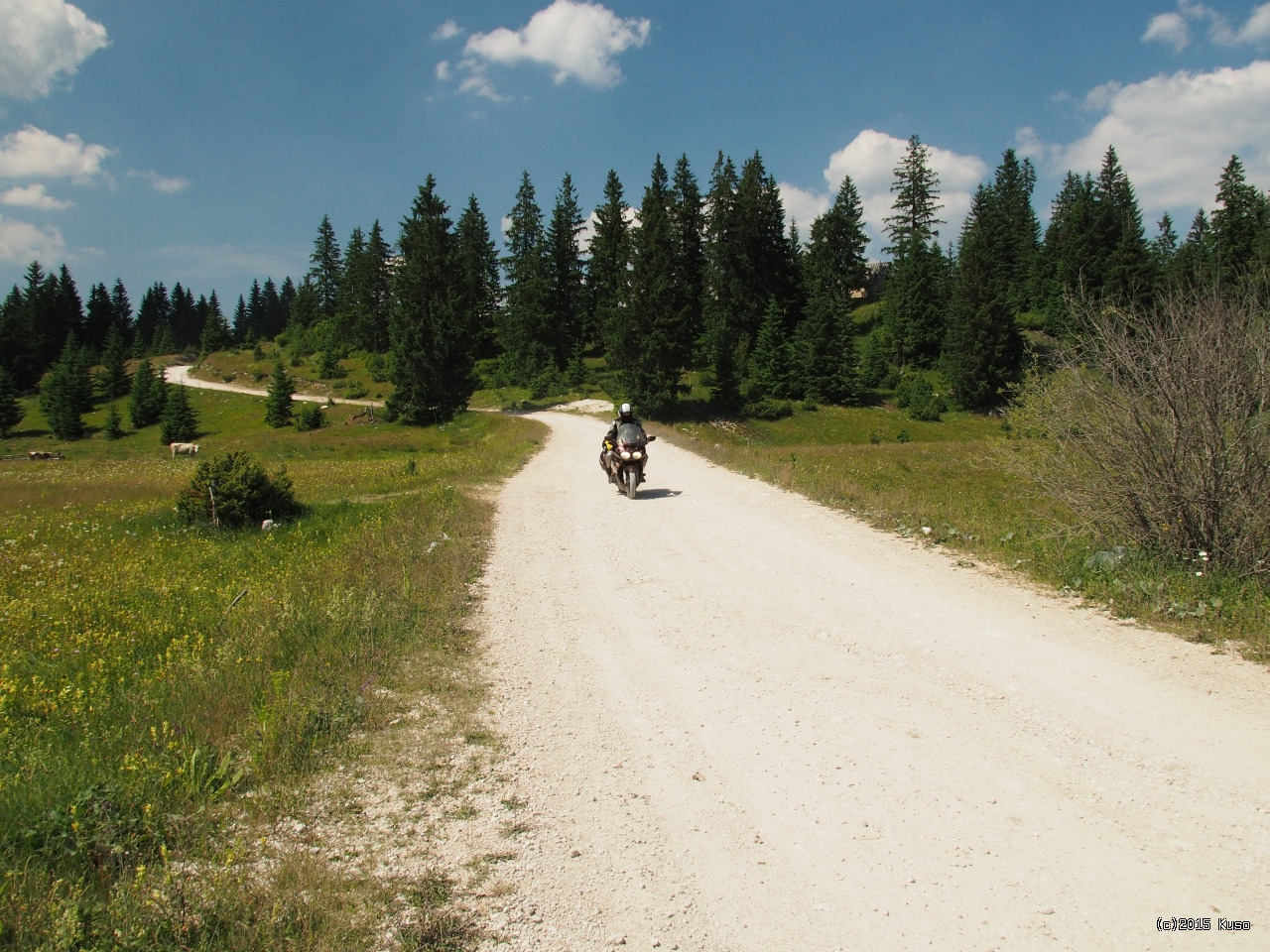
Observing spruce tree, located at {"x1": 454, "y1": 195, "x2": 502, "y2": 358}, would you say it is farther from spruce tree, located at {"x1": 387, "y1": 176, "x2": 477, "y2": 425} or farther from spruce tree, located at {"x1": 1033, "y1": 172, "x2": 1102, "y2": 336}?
spruce tree, located at {"x1": 1033, "y1": 172, "x2": 1102, "y2": 336}

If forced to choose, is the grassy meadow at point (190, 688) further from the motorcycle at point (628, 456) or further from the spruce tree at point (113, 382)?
the spruce tree at point (113, 382)

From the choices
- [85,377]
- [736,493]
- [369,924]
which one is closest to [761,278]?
[736,493]

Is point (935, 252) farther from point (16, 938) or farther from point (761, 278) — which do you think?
point (16, 938)

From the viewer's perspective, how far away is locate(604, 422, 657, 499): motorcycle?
15.1 metres

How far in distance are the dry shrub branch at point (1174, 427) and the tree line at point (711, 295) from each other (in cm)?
3747

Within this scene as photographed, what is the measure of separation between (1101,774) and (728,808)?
2.22 meters

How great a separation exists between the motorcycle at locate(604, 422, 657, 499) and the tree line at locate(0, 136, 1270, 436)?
3054 centimetres

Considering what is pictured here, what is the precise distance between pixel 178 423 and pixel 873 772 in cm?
6966

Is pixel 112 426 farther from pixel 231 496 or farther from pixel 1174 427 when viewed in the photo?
pixel 1174 427

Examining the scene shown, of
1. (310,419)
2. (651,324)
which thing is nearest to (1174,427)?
(651,324)

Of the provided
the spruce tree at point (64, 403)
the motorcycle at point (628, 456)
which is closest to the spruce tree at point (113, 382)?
the spruce tree at point (64, 403)

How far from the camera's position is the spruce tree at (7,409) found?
6588 centimetres

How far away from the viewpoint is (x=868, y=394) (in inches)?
2381

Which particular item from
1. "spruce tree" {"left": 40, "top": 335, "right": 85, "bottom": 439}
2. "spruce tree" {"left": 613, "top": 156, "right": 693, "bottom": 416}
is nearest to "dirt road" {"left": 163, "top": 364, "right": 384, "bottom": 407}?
"spruce tree" {"left": 40, "top": 335, "right": 85, "bottom": 439}
